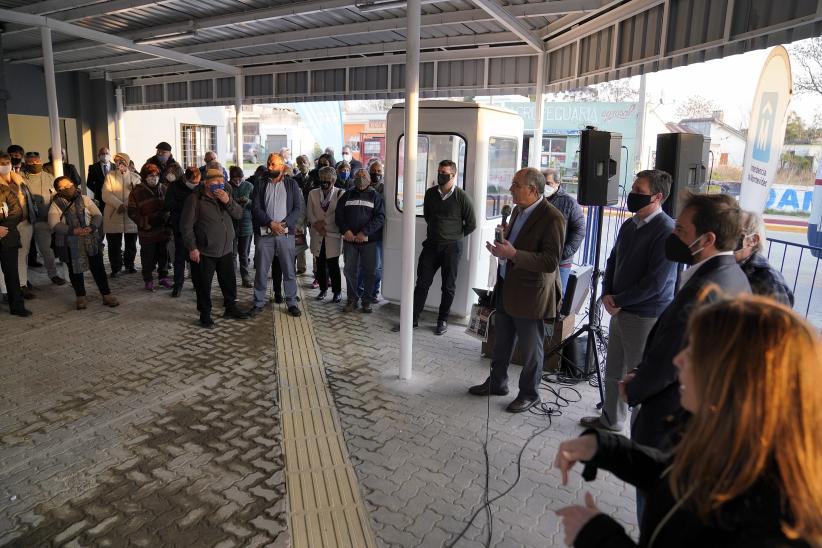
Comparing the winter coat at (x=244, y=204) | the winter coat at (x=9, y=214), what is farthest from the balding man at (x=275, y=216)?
the winter coat at (x=9, y=214)

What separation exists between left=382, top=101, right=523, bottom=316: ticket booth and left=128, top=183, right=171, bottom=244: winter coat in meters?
3.46

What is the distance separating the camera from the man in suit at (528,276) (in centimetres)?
423

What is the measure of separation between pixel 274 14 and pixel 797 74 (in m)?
16.3

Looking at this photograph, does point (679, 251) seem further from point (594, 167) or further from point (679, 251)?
point (594, 167)

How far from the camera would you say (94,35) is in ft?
30.1

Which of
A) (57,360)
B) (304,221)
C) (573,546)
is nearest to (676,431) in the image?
(573,546)

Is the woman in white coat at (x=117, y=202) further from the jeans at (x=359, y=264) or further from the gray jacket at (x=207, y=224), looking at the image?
the jeans at (x=359, y=264)

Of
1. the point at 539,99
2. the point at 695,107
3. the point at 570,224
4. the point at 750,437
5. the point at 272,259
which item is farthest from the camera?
the point at 695,107

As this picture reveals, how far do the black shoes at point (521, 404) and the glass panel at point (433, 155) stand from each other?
312 centimetres

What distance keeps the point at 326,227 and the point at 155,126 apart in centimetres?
1430

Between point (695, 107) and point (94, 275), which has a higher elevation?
point (695, 107)

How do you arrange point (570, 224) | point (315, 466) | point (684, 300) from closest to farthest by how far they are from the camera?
point (684, 300) → point (315, 466) → point (570, 224)

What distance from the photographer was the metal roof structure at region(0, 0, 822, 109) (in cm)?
539

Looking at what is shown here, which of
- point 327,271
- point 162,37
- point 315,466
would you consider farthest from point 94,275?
point 315,466
